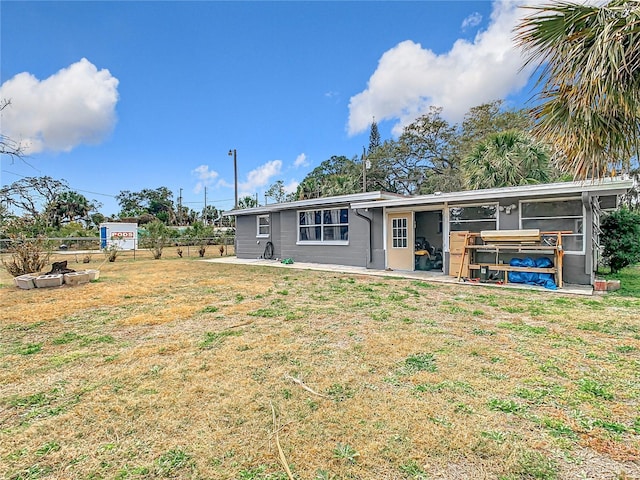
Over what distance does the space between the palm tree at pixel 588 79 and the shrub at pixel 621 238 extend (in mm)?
6280

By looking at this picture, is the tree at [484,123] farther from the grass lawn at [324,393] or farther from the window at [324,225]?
the grass lawn at [324,393]

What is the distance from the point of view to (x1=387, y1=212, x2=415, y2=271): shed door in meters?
10.8

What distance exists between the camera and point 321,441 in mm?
2072

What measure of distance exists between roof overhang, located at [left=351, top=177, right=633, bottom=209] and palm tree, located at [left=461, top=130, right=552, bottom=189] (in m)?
4.80

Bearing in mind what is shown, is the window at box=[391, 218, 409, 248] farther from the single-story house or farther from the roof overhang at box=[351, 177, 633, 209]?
the roof overhang at box=[351, 177, 633, 209]

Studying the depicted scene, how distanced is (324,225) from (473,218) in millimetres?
5625

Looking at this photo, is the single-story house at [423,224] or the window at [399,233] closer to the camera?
the single-story house at [423,224]

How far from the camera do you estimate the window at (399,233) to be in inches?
429

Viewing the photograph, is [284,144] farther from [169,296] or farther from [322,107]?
[169,296]

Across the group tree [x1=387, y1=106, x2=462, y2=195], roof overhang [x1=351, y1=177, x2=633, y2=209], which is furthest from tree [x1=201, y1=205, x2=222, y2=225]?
roof overhang [x1=351, y1=177, x2=633, y2=209]

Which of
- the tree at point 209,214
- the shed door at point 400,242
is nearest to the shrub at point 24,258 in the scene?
the shed door at point 400,242

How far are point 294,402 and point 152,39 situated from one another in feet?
48.3

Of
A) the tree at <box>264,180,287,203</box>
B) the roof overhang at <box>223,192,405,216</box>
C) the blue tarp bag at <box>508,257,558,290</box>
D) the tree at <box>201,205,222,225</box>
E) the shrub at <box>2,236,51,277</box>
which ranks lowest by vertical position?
the blue tarp bag at <box>508,257,558,290</box>

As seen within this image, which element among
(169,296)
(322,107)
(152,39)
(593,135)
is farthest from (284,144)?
(593,135)
